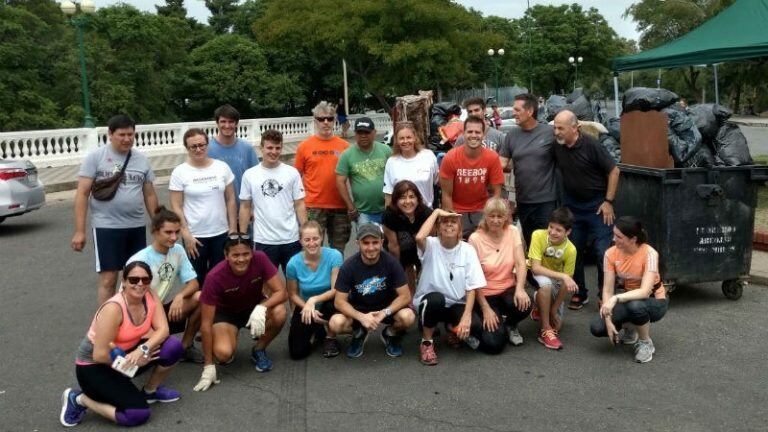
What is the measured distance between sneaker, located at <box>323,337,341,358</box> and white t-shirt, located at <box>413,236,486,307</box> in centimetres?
64

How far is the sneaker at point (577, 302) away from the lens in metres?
5.93

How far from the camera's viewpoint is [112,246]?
16.3 feet

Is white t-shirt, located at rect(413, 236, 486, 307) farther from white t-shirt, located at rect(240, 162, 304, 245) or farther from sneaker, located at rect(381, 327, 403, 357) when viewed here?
white t-shirt, located at rect(240, 162, 304, 245)

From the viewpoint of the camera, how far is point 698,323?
5391 mm

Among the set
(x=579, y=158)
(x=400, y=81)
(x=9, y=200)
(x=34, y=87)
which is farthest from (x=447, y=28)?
(x=579, y=158)

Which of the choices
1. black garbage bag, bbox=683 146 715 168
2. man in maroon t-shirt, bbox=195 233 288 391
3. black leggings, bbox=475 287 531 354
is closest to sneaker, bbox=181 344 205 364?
man in maroon t-shirt, bbox=195 233 288 391

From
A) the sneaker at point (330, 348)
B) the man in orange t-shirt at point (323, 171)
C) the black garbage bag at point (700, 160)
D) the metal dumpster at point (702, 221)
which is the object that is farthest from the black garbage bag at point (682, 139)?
the sneaker at point (330, 348)

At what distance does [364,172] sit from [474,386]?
2.10m

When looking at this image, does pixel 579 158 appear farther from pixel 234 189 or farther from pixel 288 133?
pixel 288 133

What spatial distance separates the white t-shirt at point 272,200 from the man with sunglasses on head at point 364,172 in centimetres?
50

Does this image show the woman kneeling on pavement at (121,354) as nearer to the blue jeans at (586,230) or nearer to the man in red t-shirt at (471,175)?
the man in red t-shirt at (471,175)

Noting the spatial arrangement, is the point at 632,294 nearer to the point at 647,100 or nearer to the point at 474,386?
the point at 474,386

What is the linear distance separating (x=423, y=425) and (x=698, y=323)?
2.75 metres

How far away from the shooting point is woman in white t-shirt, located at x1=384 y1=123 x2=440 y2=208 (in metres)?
5.52
